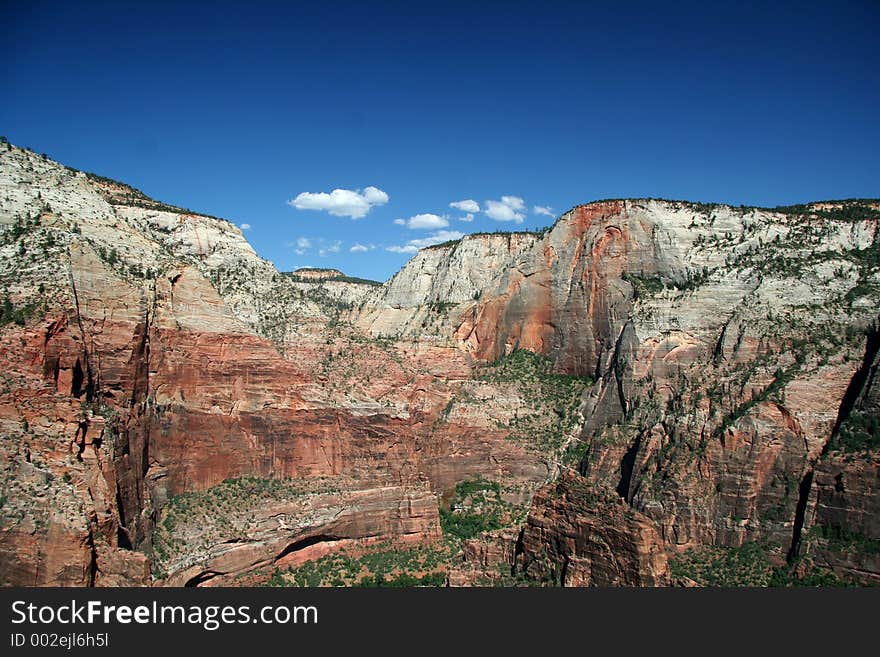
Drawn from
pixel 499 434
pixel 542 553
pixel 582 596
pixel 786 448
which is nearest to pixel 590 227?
pixel 499 434

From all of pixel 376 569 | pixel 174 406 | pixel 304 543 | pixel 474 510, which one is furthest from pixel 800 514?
pixel 174 406

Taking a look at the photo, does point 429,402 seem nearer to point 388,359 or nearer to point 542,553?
point 388,359

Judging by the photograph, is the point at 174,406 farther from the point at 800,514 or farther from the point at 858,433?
the point at 858,433

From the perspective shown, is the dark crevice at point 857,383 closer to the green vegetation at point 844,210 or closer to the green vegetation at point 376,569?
the green vegetation at point 844,210

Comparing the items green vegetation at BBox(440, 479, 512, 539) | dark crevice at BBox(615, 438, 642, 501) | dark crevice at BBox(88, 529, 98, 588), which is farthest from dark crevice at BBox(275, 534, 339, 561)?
dark crevice at BBox(615, 438, 642, 501)

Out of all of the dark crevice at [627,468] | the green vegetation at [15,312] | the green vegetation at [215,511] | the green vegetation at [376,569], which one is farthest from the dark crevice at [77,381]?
the dark crevice at [627,468]

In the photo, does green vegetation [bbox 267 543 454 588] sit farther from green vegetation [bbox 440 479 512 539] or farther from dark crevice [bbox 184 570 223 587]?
dark crevice [bbox 184 570 223 587]

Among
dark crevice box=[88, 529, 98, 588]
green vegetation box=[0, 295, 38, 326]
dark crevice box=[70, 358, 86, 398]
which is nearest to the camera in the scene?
dark crevice box=[88, 529, 98, 588]
